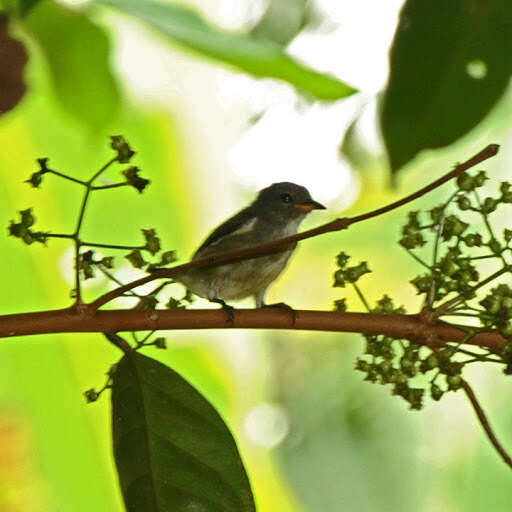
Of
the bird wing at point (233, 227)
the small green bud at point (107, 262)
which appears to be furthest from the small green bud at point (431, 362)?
the bird wing at point (233, 227)

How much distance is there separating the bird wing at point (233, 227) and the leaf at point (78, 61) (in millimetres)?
677

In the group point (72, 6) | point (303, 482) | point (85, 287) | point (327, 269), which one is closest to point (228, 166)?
point (327, 269)

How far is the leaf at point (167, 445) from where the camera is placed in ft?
5.21

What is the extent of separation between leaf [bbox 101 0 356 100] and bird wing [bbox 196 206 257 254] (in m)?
0.91

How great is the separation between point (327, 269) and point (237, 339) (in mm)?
417

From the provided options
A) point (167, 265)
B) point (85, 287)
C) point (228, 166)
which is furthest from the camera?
point (228, 166)

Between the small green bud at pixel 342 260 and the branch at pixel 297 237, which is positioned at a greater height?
the small green bud at pixel 342 260

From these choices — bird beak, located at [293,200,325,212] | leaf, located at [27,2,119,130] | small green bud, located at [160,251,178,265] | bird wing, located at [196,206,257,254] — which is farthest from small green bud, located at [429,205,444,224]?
bird beak, located at [293,200,325,212]

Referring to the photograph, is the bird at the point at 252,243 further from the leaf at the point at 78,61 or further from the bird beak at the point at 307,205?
the leaf at the point at 78,61

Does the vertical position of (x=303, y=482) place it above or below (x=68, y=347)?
below

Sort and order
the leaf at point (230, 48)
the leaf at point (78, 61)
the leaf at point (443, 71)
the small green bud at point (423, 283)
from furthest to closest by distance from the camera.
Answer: the leaf at point (78, 61) → the leaf at point (443, 71) → the leaf at point (230, 48) → the small green bud at point (423, 283)

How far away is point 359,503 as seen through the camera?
3480 millimetres

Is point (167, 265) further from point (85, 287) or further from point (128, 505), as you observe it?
point (85, 287)

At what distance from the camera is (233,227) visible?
2.83 metres
